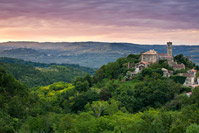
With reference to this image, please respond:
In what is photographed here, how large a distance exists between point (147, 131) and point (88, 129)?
790 centimetres

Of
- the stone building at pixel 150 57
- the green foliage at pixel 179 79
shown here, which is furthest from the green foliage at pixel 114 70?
the green foliage at pixel 179 79

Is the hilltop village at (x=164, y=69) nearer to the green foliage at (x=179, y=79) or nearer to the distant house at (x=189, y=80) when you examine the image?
the distant house at (x=189, y=80)

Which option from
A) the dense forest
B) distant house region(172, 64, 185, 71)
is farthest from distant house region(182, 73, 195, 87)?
distant house region(172, 64, 185, 71)

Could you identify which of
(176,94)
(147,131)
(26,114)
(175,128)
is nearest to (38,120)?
(26,114)

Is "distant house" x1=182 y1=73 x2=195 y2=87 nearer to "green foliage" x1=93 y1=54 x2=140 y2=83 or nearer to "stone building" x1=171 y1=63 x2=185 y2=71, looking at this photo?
"stone building" x1=171 y1=63 x2=185 y2=71

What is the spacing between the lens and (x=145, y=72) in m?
62.8

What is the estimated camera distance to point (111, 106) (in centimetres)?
4622

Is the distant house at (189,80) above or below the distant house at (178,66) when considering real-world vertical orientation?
below

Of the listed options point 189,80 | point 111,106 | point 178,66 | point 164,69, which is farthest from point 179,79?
point 111,106

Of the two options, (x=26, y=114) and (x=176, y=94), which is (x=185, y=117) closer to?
(x=176, y=94)

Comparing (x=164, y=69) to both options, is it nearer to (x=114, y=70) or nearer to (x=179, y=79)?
(x=179, y=79)

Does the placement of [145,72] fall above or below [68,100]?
above

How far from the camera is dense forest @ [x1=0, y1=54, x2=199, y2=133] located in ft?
102

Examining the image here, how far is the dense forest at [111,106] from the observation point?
3122 cm
